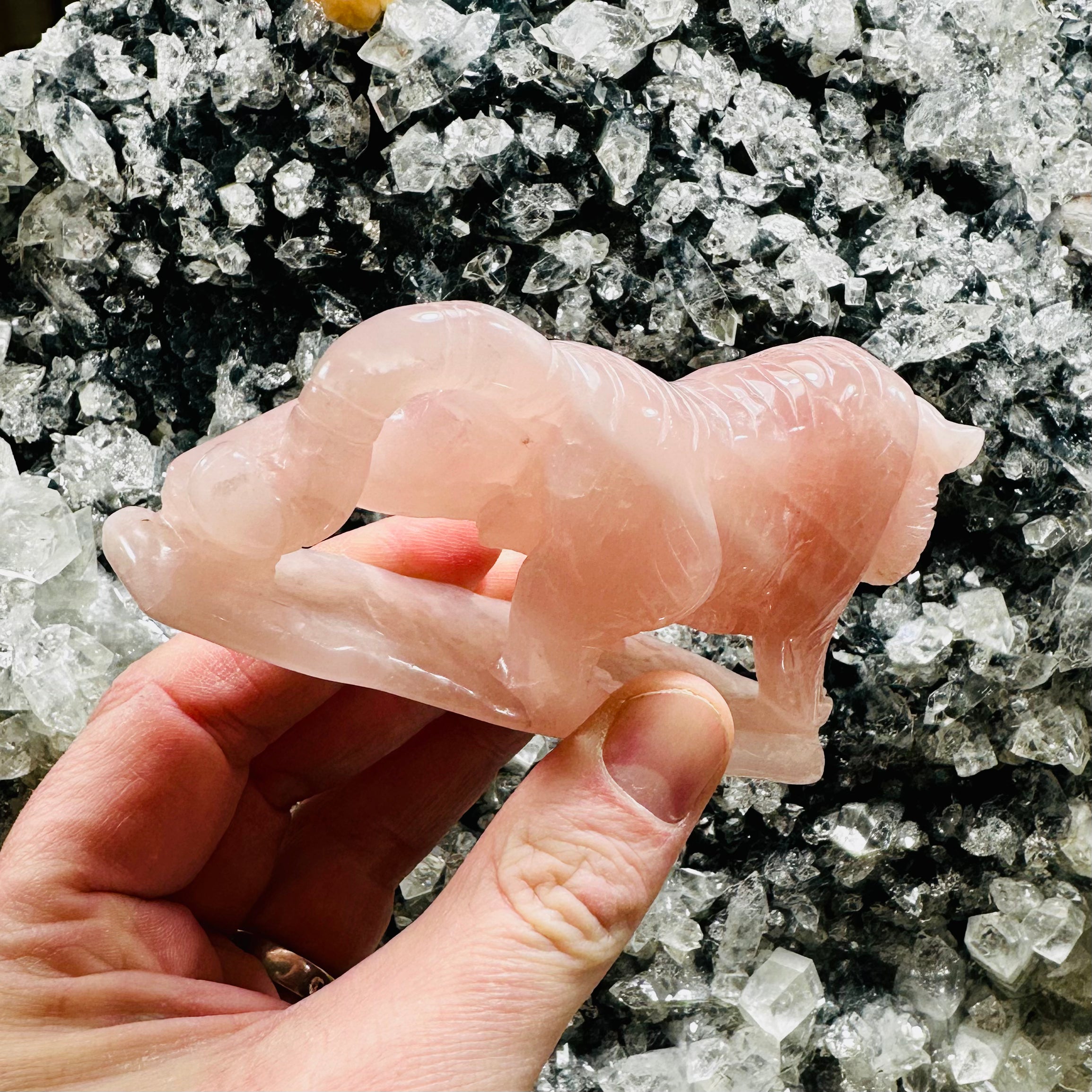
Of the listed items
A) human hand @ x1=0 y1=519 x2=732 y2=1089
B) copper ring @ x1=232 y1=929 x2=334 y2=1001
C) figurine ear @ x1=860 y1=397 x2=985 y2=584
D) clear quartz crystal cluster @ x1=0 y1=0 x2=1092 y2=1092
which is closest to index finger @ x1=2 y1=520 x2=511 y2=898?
human hand @ x1=0 y1=519 x2=732 y2=1089

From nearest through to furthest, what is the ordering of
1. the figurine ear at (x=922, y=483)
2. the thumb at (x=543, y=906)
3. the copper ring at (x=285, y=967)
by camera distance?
the thumb at (x=543, y=906)
the figurine ear at (x=922, y=483)
the copper ring at (x=285, y=967)

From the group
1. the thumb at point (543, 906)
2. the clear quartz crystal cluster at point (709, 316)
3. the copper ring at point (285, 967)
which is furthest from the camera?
the clear quartz crystal cluster at point (709, 316)

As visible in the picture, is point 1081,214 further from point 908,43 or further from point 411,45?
point 411,45

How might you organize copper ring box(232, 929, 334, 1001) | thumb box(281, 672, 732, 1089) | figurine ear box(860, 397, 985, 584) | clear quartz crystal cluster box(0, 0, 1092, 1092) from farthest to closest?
clear quartz crystal cluster box(0, 0, 1092, 1092) → copper ring box(232, 929, 334, 1001) → figurine ear box(860, 397, 985, 584) → thumb box(281, 672, 732, 1089)

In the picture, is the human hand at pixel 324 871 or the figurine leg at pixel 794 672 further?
the figurine leg at pixel 794 672

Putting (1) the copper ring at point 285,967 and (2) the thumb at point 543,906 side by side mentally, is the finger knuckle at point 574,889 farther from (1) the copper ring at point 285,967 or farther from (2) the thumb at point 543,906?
(1) the copper ring at point 285,967

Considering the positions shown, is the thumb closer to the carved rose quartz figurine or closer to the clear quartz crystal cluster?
the carved rose quartz figurine

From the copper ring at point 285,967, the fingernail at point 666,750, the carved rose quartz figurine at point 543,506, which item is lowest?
the copper ring at point 285,967

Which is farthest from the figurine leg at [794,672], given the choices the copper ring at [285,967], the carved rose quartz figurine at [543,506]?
the copper ring at [285,967]
